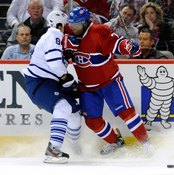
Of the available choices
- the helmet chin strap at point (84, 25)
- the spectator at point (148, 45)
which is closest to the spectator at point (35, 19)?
the spectator at point (148, 45)

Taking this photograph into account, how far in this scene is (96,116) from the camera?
8500 millimetres

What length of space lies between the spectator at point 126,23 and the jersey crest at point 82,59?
5.03 feet

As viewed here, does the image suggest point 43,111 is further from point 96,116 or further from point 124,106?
point 124,106

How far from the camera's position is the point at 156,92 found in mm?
8898

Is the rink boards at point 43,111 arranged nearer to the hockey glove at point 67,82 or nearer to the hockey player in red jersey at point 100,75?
the hockey player in red jersey at point 100,75

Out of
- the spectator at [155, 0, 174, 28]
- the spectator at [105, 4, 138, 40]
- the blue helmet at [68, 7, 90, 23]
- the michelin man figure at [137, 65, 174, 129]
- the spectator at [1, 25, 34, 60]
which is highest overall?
the blue helmet at [68, 7, 90, 23]

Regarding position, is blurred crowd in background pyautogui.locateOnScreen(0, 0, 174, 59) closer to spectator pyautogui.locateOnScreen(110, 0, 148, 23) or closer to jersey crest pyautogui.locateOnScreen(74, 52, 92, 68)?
spectator pyautogui.locateOnScreen(110, 0, 148, 23)

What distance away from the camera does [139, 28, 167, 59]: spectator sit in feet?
29.8

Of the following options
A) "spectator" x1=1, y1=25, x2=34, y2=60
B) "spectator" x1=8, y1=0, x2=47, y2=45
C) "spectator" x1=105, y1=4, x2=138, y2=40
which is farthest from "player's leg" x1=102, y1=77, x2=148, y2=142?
"spectator" x1=8, y1=0, x2=47, y2=45

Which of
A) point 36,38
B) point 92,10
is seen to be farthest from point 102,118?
point 92,10

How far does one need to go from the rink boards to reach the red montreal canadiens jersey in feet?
1.53

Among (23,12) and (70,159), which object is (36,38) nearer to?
(23,12)

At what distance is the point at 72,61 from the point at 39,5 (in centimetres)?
167

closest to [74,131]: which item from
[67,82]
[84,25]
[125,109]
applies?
[125,109]
